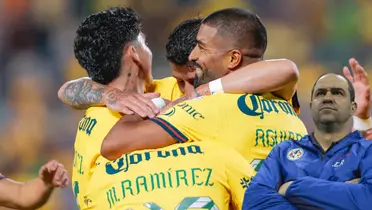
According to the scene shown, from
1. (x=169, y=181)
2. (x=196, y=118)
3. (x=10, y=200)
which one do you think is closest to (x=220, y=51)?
(x=196, y=118)

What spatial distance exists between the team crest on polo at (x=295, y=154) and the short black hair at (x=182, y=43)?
114 centimetres

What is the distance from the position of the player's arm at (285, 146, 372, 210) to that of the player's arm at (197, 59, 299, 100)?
581mm

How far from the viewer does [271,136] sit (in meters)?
3.46

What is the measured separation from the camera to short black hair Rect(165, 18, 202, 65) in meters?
4.17

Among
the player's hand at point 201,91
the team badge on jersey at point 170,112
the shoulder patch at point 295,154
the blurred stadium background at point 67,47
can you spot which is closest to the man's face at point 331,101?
the shoulder patch at point 295,154

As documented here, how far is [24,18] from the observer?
7.79 meters

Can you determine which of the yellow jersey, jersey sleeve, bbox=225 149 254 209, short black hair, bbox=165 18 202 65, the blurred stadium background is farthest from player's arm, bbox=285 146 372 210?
the blurred stadium background

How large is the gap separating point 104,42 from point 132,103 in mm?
588

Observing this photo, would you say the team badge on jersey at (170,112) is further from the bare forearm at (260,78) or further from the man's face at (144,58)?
the man's face at (144,58)

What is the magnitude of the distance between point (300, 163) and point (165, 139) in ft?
1.94

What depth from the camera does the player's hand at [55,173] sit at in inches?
149

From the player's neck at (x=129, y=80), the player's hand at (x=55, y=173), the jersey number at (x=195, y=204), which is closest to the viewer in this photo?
the jersey number at (x=195, y=204)

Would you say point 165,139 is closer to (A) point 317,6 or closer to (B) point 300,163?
(B) point 300,163

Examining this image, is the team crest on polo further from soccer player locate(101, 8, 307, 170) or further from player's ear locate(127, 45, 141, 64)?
player's ear locate(127, 45, 141, 64)
